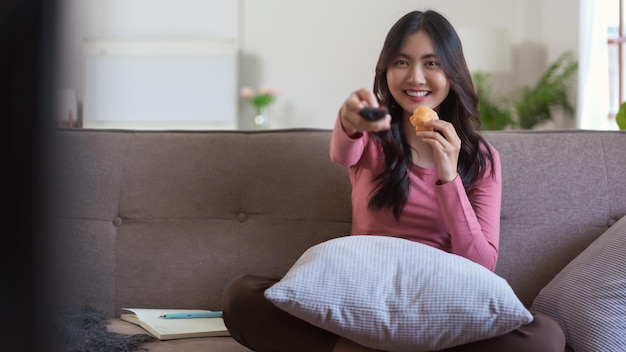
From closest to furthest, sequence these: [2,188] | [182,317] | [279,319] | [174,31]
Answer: [2,188] < [279,319] < [182,317] < [174,31]

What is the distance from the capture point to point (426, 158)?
167 cm

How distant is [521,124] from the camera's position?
509 centimetres

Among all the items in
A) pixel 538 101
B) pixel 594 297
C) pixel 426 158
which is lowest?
pixel 594 297

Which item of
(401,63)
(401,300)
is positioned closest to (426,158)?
(401,63)

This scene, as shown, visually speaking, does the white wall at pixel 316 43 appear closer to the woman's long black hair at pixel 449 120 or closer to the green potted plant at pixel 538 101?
the green potted plant at pixel 538 101

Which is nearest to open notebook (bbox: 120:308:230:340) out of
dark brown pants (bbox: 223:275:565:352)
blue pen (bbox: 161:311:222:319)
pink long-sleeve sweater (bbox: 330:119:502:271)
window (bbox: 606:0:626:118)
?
blue pen (bbox: 161:311:222:319)

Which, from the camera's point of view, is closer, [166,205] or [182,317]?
[182,317]

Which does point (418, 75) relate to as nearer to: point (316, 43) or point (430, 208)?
point (430, 208)

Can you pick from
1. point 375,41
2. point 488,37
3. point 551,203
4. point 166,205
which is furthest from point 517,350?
point 375,41

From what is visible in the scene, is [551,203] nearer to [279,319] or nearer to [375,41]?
[279,319]

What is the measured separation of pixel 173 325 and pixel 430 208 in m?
0.56

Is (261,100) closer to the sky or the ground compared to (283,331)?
closer to the sky

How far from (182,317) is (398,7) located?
15.3ft

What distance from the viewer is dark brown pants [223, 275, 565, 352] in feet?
3.98
